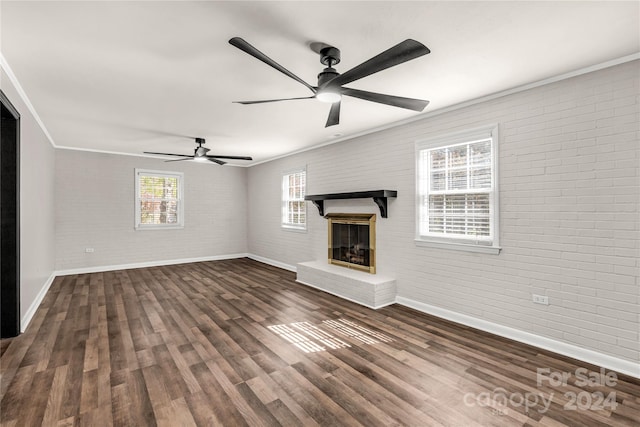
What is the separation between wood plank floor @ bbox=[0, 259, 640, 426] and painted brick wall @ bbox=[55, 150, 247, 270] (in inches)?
109

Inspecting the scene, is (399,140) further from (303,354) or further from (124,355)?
(124,355)

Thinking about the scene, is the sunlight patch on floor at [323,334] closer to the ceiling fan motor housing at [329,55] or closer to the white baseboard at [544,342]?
the white baseboard at [544,342]

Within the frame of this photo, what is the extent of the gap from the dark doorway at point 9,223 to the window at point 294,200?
450 centimetres

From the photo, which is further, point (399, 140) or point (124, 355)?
point (399, 140)

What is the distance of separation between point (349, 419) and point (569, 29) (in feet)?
10.6

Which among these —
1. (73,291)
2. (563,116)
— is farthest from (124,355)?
(563,116)

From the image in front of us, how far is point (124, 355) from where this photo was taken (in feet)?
9.71

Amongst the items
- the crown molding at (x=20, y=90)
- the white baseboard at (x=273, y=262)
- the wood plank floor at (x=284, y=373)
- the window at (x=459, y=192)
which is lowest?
the wood plank floor at (x=284, y=373)

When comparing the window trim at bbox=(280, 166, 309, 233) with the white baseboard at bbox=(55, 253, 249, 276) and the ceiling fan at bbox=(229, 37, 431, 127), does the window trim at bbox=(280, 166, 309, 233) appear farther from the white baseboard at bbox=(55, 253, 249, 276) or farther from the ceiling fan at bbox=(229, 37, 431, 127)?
the ceiling fan at bbox=(229, 37, 431, 127)

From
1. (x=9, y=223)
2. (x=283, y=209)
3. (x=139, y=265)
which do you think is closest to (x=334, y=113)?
(x=9, y=223)

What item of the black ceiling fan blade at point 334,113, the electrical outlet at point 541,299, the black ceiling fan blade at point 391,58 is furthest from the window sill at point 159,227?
the electrical outlet at point 541,299

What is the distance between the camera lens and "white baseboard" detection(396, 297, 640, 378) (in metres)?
2.65

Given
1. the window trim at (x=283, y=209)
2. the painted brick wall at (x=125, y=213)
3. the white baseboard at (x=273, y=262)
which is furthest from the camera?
the white baseboard at (x=273, y=262)

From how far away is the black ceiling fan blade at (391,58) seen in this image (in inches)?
70.6
